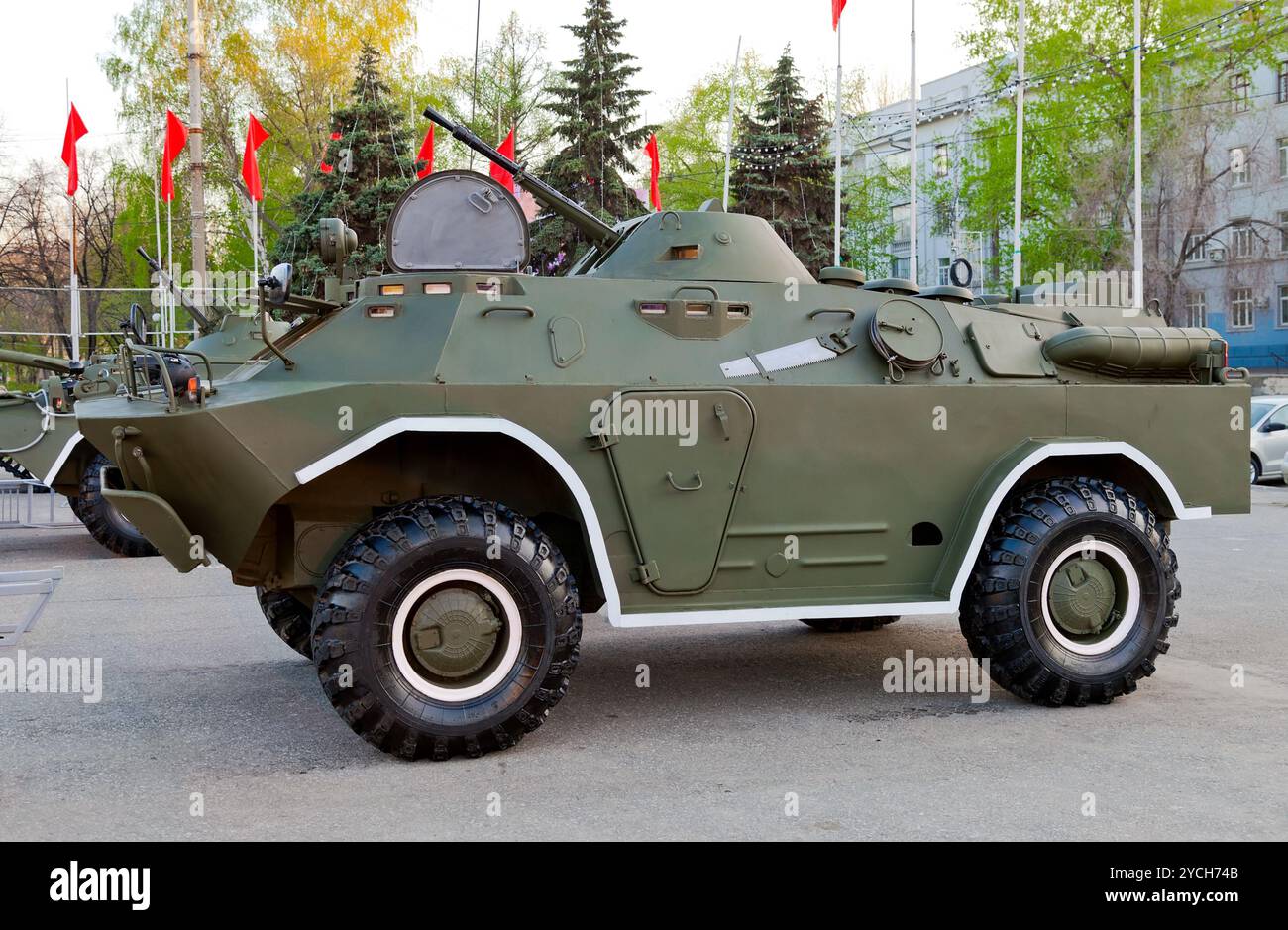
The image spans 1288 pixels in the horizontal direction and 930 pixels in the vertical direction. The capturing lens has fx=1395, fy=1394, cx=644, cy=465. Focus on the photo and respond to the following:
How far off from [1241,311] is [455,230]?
1544 inches

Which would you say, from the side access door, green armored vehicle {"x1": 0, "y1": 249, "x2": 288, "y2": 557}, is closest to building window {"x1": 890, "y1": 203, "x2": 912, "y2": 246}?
green armored vehicle {"x1": 0, "y1": 249, "x2": 288, "y2": 557}

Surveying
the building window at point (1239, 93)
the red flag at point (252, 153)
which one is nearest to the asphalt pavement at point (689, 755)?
the red flag at point (252, 153)

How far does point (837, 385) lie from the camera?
6184mm

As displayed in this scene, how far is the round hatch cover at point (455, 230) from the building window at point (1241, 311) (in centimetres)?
3846

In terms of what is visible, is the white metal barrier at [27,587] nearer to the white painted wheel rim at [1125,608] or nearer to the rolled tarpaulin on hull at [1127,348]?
the white painted wheel rim at [1125,608]

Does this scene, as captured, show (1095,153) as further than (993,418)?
Yes

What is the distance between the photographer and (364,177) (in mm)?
30062

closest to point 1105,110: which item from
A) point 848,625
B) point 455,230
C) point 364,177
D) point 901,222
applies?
point 901,222

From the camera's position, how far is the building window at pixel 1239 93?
112 feet

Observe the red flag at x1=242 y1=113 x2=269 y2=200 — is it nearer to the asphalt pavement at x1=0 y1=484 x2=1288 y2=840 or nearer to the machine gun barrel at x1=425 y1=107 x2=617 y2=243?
the asphalt pavement at x1=0 y1=484 x2=1288 y2=840

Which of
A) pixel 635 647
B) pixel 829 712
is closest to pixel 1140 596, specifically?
pixel 829 712

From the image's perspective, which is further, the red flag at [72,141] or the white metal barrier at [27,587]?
the red flag at [72,141]

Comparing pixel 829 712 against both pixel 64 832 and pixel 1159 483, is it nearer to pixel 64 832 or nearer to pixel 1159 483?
pixel 1159 483

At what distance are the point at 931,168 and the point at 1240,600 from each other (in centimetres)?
3762
